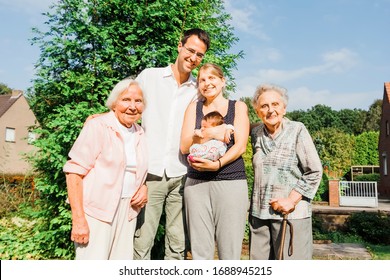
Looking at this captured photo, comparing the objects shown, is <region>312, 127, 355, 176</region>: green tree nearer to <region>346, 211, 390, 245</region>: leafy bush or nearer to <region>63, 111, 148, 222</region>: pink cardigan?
<region>346, 211, 390, 245</region>: leafy bush

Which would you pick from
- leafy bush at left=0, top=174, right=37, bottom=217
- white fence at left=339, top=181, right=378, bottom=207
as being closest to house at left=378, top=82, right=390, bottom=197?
white fence at left=339, top=181, right=378, bottom=207

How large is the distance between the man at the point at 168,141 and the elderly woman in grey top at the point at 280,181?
2.38 feet

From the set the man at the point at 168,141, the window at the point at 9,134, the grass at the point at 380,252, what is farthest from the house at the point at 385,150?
the man at the point at 168,141

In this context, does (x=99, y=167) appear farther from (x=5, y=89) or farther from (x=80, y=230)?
(x=5, y=89)

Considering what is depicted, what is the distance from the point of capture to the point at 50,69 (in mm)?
5039

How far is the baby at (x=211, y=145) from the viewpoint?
2889 millimetres

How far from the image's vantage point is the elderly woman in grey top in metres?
2.92

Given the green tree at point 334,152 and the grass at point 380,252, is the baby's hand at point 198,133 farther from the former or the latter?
the green tree at point 334,152

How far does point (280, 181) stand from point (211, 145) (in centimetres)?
60

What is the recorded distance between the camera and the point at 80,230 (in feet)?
8.93

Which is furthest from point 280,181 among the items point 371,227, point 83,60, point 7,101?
point 7,101

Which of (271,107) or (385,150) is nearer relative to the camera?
(271,107)

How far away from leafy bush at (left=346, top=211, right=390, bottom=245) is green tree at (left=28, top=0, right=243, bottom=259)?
8114mm
